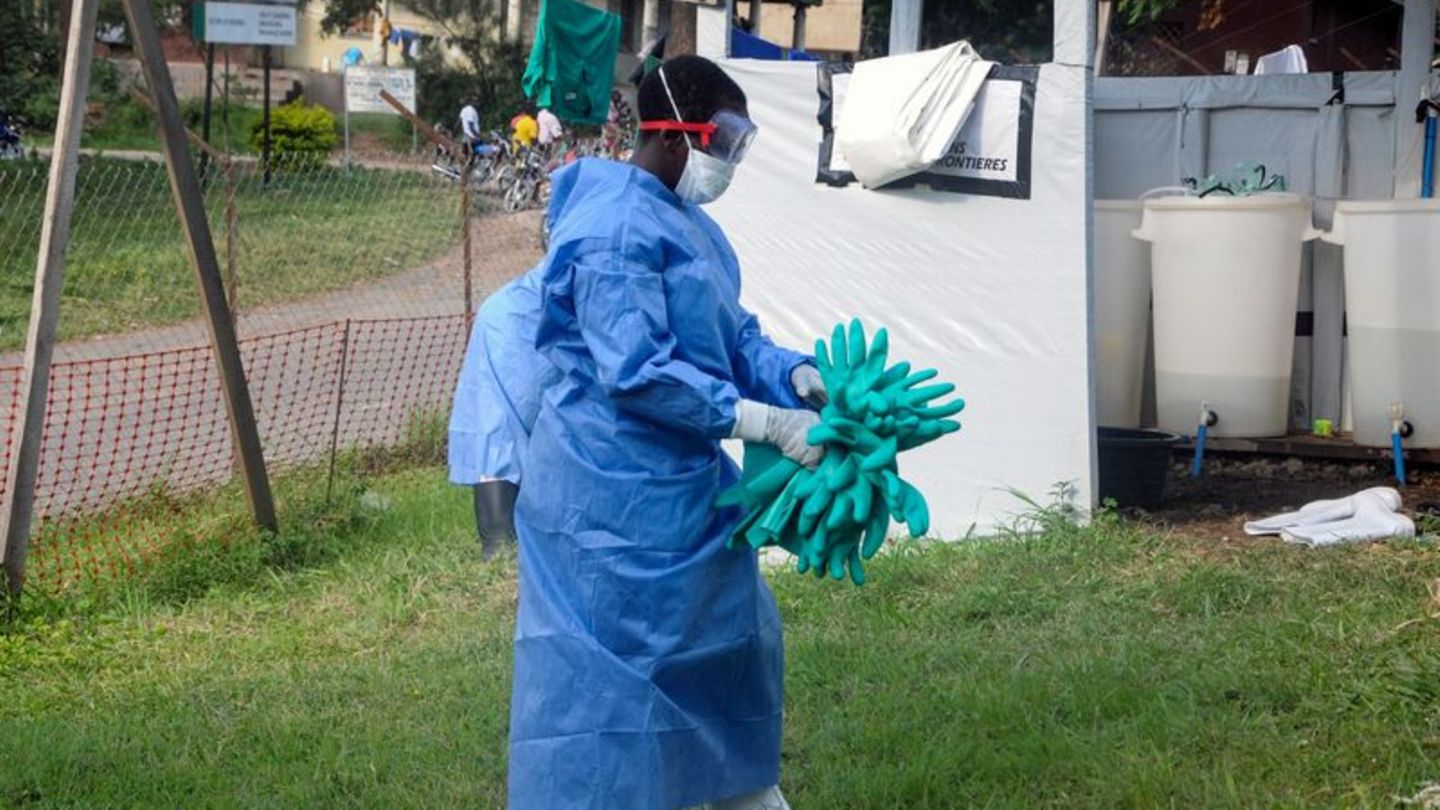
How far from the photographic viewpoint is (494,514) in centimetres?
738

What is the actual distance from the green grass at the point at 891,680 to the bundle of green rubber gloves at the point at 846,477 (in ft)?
4.16

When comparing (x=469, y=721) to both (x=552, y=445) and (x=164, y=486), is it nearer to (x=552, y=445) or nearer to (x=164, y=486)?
(x=552, y=445)

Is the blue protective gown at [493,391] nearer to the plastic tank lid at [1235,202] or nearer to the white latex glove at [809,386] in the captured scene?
the white latex glove at [809,386]

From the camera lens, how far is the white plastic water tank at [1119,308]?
870 cm

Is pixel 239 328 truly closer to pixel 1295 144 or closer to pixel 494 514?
pixel 494 514

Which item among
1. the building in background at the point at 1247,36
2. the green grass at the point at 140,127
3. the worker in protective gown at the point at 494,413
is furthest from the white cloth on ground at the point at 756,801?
the green grass at the point at 140,127

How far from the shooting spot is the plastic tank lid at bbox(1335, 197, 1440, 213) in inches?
313

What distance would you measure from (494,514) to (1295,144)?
458cm

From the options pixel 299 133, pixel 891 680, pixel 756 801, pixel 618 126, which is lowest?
pixel 891 680

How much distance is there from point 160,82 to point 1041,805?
182 inches

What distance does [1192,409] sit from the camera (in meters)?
8.50

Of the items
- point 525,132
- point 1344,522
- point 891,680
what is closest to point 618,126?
point 525,132

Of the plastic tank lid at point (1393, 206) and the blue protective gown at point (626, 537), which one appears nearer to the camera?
the blue protective gown at point (626, 537)

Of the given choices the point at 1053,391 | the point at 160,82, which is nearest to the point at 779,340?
the point at 1053,391
